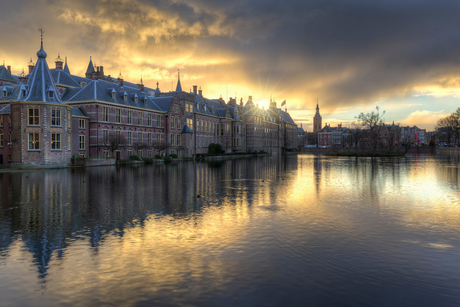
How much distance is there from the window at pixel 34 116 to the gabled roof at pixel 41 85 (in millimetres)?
1327

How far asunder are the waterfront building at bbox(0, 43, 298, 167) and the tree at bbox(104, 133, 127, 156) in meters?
0.18

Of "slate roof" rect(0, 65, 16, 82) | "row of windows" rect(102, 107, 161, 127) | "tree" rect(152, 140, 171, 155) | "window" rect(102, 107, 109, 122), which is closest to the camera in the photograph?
"window" rect(102, 107, 109, 122)

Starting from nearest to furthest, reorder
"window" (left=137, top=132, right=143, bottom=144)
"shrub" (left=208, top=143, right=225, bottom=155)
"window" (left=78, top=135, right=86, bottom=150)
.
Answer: "window" (left=78, top=135, right=86, bottom=150) → "window" (left=137, top=132, right=143, bottom=144) → "shrub" (left=208, top=143, right=225, bottom=155)

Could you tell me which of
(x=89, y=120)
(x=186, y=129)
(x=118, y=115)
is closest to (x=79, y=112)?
(x=89, y=120)

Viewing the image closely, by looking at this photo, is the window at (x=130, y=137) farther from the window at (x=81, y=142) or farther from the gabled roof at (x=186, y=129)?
the gabled roof at (x=186, y=129)

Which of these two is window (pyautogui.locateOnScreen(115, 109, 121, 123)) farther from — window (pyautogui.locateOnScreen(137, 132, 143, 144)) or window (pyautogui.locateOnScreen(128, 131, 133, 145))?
window (pyautogui.locateOnScreen(137, 132, 143, 144))

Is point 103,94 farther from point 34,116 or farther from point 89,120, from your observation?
point 34,116

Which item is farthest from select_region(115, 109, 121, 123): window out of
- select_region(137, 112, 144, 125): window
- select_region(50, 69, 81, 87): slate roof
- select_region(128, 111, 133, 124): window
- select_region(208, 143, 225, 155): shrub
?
select_region(208, 143, 225, 155): shrub

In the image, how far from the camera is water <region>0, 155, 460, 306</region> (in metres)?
6.86

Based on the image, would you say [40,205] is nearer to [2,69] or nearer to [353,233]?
[353,233]

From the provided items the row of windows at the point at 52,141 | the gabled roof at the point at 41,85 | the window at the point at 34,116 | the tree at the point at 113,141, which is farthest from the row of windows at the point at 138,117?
the window at the point at 34,116

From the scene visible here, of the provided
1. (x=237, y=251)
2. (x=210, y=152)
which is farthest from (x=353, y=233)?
(x=210, y=152)

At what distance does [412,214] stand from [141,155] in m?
52.6

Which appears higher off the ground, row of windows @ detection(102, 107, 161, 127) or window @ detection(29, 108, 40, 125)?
row of windows @ detection(102, 107, 161, 127)
